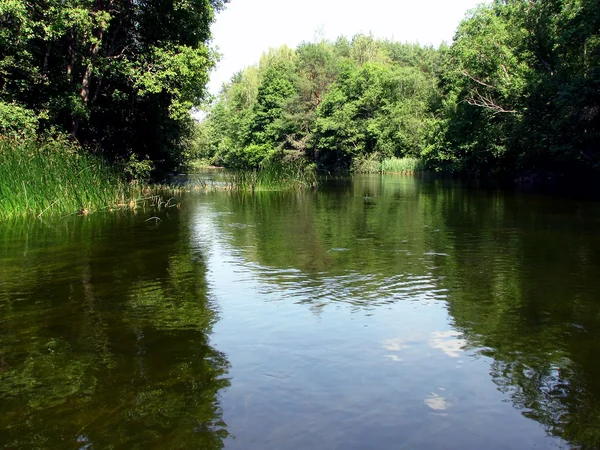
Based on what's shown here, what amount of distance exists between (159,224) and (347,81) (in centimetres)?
4926

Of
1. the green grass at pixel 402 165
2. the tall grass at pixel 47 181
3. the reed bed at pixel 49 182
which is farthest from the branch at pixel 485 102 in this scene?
the tall grass at pixel 47 181

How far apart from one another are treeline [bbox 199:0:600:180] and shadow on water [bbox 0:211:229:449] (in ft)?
68.7

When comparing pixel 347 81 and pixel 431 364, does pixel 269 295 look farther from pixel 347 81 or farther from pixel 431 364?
pixel 347 81

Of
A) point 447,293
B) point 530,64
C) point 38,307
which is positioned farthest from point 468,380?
point 530,64

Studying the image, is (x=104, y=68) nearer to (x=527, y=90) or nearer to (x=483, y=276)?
(x=483, y=276)

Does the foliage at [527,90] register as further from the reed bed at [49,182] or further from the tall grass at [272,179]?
the reed bed at [49,182]

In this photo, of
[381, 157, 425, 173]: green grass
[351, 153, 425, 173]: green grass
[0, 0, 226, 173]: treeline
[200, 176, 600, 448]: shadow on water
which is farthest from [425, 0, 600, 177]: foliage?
[0, 0, 226, 173]: treeline

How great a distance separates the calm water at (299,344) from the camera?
3.59 m

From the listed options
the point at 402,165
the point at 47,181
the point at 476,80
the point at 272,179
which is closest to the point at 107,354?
the point at 47,181

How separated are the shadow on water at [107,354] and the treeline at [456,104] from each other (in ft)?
68.7

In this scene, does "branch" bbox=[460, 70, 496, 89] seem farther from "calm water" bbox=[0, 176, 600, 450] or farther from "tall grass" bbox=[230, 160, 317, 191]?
"calm water" bbox=[0, 176, 600, 450]

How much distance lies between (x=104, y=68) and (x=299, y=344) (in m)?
18.4

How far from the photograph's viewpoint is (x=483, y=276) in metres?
7.98

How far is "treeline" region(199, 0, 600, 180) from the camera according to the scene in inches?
1052
